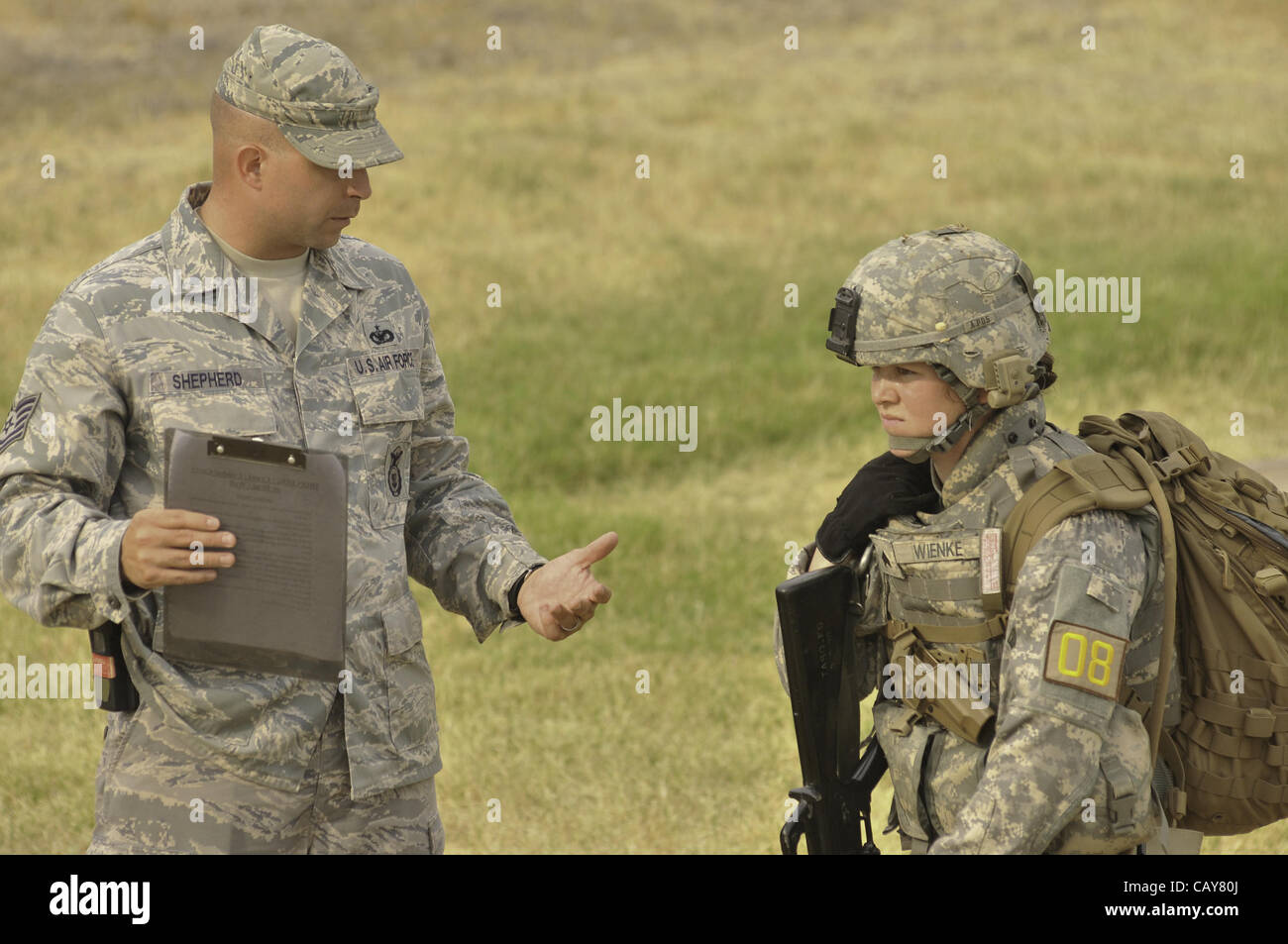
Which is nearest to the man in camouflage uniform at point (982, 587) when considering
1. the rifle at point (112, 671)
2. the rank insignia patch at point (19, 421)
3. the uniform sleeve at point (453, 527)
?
the uniform sleeve at point (453, 527)

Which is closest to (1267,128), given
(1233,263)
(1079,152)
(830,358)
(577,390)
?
(1079,152)

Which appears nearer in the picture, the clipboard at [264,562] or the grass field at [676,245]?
the clipboard at [264,562]

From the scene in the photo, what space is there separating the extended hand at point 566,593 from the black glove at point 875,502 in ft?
1.88

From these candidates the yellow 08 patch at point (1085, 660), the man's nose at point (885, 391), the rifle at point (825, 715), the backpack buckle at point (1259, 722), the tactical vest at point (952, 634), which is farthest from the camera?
the rifle at point (825, 715)

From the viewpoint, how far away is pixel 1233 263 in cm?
1591

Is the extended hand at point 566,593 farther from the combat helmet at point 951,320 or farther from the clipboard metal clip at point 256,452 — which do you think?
the combat helmet at point 951,320

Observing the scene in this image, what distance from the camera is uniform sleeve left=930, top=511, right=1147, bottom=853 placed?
11.0ft

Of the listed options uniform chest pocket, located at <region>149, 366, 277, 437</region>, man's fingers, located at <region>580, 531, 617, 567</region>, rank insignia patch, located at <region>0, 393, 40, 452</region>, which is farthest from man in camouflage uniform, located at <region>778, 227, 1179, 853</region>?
rank insignia patch, located at <region>0, 393, 40, 452</region>

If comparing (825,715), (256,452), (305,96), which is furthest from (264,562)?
(825,715)

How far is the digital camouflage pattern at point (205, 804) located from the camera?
12.2 feet

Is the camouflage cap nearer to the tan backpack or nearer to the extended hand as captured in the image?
the extended hand

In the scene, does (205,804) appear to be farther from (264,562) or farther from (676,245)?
(676,245)

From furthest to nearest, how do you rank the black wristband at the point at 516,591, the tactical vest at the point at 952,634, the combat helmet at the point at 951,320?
the black wristband at the point at 516,591, the combat helmet at the point at 951,320, the tactical vest at the point at 952,634

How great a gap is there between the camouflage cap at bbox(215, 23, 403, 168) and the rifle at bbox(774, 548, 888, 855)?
1.51 metres
